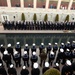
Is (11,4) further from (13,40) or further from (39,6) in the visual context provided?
(13,40)

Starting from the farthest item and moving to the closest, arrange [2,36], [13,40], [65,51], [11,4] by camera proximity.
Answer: [11,4]
[2,36]
[13,40]
[65,51]

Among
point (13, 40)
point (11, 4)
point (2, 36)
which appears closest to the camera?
point (13, 40)

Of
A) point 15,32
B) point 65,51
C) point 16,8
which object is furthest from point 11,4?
point 65,51

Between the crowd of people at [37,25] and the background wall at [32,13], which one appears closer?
the crowd of people at [37,25]

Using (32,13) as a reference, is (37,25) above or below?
below

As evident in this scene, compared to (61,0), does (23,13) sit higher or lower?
lower

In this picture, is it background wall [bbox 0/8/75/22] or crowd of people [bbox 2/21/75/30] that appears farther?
background wall [bbox 0/8/75/22]

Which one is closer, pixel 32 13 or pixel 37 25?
→ pixel 37 25

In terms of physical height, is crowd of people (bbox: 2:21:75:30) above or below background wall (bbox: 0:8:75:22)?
below

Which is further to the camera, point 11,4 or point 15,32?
point 11,4

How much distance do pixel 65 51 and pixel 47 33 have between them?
5.62 metres

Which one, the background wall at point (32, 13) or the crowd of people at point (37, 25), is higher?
the background wall at point (32, 13)

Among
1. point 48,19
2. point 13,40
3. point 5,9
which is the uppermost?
point 5,9

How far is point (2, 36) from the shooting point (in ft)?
48.3
